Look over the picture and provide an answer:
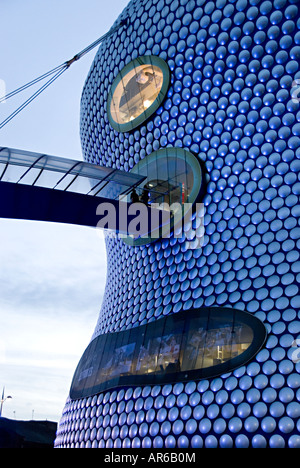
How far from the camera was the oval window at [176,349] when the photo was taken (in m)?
13.2

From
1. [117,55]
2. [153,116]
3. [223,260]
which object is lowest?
[223,260]

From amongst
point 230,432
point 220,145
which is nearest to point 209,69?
point 220,145

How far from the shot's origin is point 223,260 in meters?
14.6

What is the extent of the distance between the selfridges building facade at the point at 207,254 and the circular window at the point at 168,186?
0.06m

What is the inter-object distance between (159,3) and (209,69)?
3906mm

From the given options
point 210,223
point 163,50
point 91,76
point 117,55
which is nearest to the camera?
point 210,223

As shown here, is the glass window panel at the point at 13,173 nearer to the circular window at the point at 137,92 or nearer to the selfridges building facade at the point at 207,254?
the selfridges building facade at the point at 207,254

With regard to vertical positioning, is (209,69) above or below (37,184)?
above

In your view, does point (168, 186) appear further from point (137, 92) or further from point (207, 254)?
point (137, 92)

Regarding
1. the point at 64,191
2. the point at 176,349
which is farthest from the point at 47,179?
the point at 176,349

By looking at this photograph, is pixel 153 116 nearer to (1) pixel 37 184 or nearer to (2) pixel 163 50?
(2) pixel 163 50

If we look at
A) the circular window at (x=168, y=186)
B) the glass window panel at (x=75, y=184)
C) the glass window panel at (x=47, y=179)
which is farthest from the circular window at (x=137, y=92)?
the glass window panel at (x=47, y=179)

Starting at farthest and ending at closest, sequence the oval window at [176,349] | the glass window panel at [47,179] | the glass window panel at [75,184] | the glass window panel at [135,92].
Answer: the glass window panel at [135,92] → the glass window panel at [75,184] → the glass window panel at [47,179] → the oval window at [176,349]
